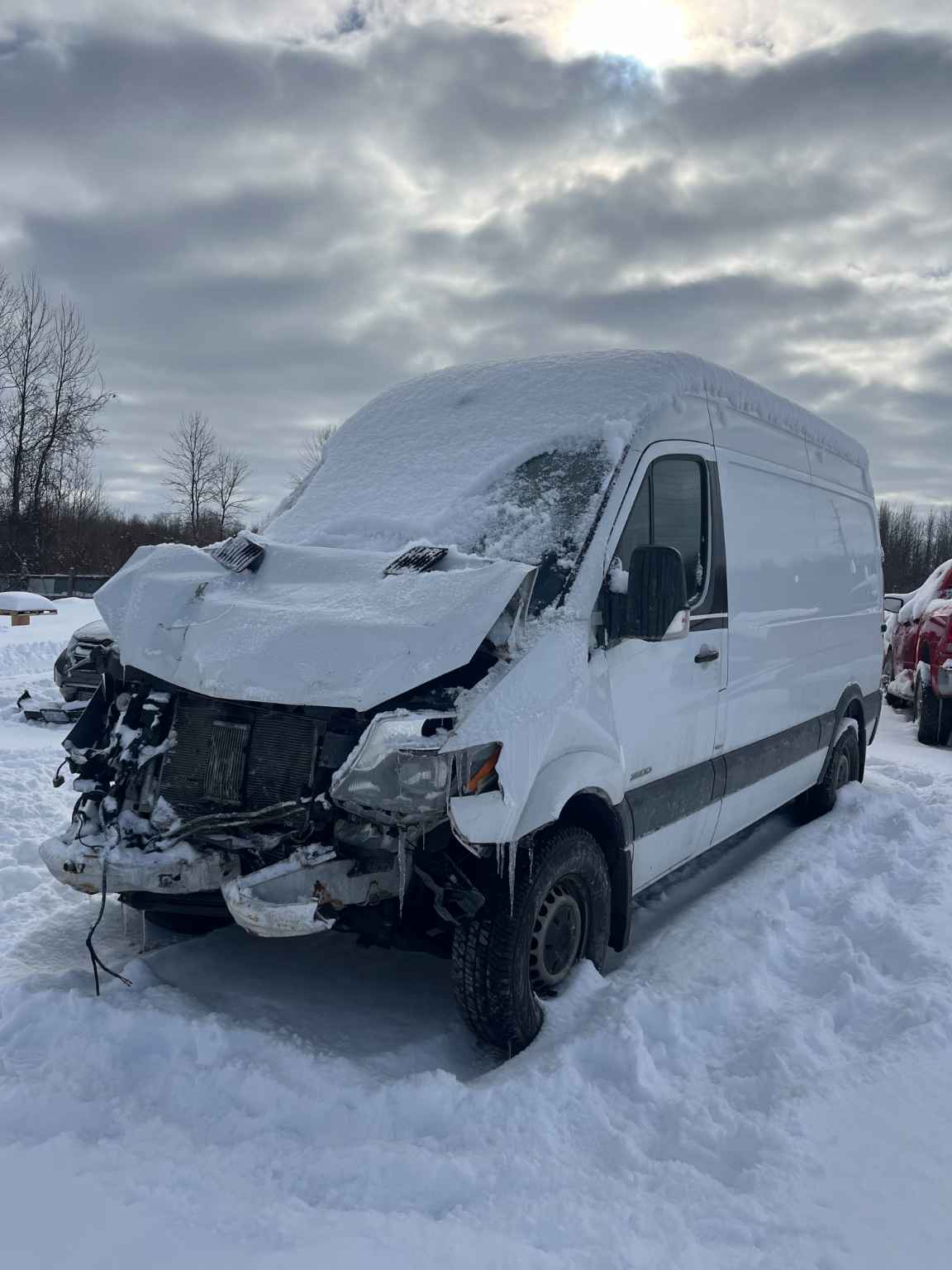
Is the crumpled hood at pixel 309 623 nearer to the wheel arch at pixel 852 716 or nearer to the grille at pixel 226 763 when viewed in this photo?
the grille at pixel 226 763

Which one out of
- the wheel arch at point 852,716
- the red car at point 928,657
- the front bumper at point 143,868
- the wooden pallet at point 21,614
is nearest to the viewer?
the front bumper at point 143,868

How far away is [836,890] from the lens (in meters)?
5.00

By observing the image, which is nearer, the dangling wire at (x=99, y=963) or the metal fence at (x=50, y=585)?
the dangling wire at (x=99, y=963)

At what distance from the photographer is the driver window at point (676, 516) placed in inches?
156

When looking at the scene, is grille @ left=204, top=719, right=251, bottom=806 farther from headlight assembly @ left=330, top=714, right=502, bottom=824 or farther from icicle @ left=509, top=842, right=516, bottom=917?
icicle @ left=509, top=842, right=516, bottom=917

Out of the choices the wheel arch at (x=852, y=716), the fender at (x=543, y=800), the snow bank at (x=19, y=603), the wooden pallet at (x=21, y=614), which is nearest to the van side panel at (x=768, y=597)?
the wheel arch at (x=852, y=716)

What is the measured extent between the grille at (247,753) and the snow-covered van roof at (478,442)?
3.26 feet

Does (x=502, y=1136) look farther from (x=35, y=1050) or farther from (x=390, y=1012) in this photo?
(x=35, y=1050)

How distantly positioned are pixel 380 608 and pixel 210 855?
1.02 meters

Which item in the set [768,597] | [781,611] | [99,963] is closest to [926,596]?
[781,611]

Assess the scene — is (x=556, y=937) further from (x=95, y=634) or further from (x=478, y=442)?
(x=95, y=634)

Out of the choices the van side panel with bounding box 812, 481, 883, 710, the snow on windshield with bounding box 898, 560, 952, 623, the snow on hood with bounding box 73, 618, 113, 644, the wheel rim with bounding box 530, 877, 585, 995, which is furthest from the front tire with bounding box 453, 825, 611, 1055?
the snow on windshield with bounding box 898, 560, 952, 623

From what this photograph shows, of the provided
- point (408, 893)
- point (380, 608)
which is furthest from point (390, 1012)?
point (380, 608)

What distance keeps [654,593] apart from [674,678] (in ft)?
2.61
